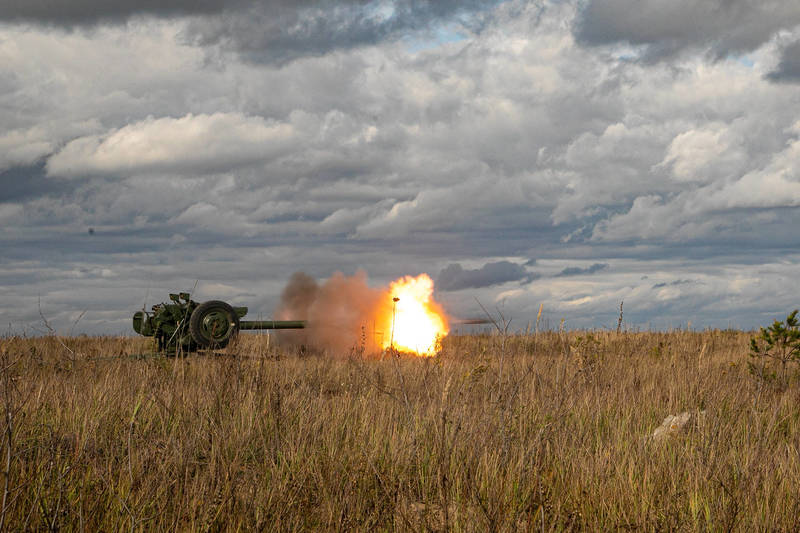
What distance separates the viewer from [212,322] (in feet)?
56.4

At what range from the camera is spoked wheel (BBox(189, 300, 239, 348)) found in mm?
17062

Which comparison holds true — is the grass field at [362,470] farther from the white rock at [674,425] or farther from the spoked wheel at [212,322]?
the spoked wheel at [212,322]

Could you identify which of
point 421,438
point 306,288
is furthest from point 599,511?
point 306,288

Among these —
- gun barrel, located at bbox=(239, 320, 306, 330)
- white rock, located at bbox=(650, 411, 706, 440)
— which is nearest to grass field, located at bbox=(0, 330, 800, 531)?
white rock, located at bbox=(650, 411, 706, 440)

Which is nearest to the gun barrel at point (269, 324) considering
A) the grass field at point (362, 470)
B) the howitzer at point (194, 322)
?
the howitzer at point (194, 322)

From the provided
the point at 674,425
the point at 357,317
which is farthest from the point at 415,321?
the point at 674,425

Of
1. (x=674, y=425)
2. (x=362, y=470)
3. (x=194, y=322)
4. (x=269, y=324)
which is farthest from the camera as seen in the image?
(x=269, y=324)

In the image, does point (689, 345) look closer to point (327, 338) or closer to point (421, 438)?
point (327, 338)

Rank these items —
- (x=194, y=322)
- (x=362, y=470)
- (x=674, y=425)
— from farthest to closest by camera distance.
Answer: (x=194, y=322) → (x=674, y=425) → (x=362, y=470)

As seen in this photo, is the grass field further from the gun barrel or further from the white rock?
the gun barrel

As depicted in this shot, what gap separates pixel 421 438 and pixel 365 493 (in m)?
0.98

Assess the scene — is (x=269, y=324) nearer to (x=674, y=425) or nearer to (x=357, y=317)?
(x=357, y=317)

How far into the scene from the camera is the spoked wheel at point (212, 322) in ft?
56.0

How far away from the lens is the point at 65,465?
4629mm
